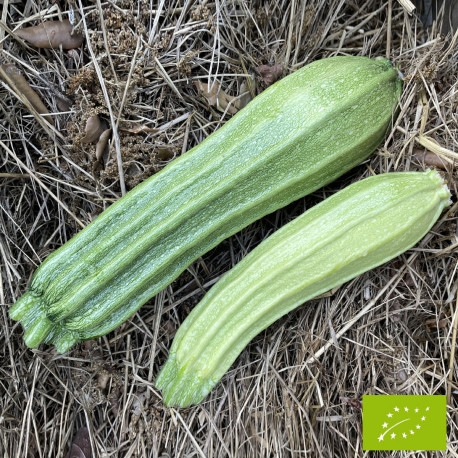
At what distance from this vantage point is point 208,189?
6.38 ft

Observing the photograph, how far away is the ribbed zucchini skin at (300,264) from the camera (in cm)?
189

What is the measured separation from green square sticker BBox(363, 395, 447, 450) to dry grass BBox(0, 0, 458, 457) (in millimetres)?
50

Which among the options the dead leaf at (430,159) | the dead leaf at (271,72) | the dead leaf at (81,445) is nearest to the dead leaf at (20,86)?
the dead leaf at (271,72)

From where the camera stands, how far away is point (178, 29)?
87.9 inches

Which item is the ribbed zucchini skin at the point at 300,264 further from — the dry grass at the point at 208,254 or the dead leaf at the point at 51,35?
the dead leaf at the point at 51,35

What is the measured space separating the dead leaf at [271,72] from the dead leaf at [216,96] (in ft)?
0.66

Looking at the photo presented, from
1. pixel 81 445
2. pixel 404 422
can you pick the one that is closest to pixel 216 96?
pixel 404 422

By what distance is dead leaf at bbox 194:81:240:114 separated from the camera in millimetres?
2242

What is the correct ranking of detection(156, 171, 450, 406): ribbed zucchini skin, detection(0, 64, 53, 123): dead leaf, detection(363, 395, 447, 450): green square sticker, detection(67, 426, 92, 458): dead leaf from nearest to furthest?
1. detection(156, 171, 450, 406): ribbed zucchini skin
2. detection(363, 395, 447, 450): green square sticker
3. detection(0, 64, 53, 123): dead leaf
4. detection(67, 426, 92, 458): dead leaf

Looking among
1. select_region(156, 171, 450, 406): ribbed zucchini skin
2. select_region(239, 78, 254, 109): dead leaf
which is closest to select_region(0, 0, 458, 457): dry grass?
select_region(239, 78, 254, 109): dead leaf

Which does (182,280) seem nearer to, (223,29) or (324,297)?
(324,297)

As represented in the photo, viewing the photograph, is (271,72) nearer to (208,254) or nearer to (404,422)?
(208,254)

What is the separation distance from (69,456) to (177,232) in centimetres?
137

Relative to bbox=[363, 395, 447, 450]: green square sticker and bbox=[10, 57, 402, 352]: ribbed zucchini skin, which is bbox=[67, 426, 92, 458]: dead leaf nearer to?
bbox=[10, 57, 402, 352]: ribbed zucchini skin
